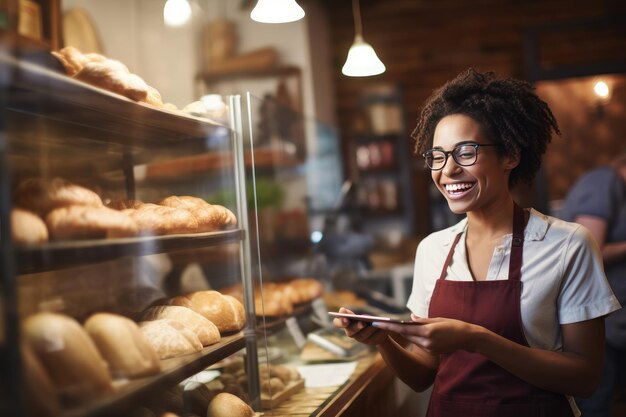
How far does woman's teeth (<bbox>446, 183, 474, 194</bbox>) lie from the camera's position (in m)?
1.76

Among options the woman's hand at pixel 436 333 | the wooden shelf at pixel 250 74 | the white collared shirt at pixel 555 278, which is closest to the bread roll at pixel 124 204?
the woman's hand at pixel 436 333

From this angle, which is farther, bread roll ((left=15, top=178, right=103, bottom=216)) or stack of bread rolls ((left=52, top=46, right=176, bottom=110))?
stack of bread rolls ((left=52, top=46, right=176, bottom=110))

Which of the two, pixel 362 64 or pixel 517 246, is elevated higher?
pixel 362 64

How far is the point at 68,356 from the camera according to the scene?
3.88 ft

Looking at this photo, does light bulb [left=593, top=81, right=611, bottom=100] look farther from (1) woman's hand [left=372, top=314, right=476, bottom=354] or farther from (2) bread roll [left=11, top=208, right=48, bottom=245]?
(2) bread roll [left=11, top=208, right=48, bottom=245]

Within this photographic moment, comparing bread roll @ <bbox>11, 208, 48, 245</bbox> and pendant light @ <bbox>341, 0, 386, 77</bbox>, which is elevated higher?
pendant light @ <bbox>341, 0, 386, 77</bbox>

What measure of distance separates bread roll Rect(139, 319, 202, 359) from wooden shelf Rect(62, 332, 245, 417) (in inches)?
0.7

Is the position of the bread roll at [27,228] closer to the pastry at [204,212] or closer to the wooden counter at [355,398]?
the pastry at [204,212]

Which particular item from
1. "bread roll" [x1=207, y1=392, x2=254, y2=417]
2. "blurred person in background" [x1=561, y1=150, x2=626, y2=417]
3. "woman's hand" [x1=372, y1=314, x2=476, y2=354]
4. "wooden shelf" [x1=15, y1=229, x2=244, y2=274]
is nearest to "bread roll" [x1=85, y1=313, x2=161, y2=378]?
"wooden shelf" [x1=15, y1=229, x2=244, y2=274]

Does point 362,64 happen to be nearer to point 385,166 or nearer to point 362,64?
point 362,64

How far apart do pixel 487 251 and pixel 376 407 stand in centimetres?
101

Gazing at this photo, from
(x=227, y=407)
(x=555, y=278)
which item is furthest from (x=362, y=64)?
(x=227, y=407)

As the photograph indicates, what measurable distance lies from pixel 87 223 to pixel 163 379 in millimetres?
384

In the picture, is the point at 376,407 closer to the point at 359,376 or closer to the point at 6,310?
the point at 359,376
